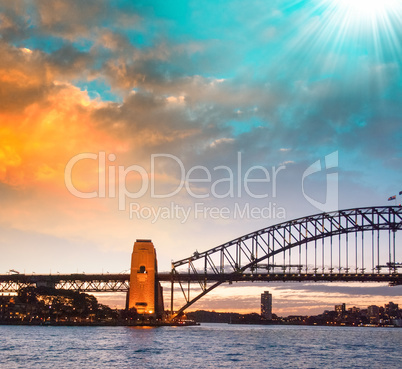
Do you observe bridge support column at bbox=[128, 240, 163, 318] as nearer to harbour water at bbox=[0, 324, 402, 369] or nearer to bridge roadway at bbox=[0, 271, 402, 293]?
bridge roadway at bbox=[0, 271, 402, 293]

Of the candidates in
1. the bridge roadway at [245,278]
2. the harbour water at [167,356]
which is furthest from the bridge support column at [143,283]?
the harbour water at [167,356]

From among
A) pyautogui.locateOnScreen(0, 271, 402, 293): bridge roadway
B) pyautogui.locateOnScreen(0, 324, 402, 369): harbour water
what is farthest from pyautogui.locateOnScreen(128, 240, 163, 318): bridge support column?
pyautogui.locateOnScreen(0, 324, 402, 369): harbour water

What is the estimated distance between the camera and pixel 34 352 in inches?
2771

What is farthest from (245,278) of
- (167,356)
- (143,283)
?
(167,356)

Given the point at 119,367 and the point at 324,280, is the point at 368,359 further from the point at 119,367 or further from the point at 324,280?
the point at 324,280

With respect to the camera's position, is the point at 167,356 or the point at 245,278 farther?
the point at 245,278

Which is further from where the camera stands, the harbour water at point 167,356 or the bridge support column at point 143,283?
the bridge support column at point 143,283

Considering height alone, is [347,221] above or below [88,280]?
above

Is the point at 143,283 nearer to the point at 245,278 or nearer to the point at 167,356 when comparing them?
the point at 245,278

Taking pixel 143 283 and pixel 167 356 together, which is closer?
pixel 167 356

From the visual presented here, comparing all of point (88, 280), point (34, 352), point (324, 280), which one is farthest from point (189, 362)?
point (88, 280)

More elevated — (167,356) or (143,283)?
(143,283)

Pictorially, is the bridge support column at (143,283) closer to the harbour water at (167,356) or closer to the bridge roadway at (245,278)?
the bridge roadway at (245,278)

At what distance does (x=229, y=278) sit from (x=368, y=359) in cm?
5914
